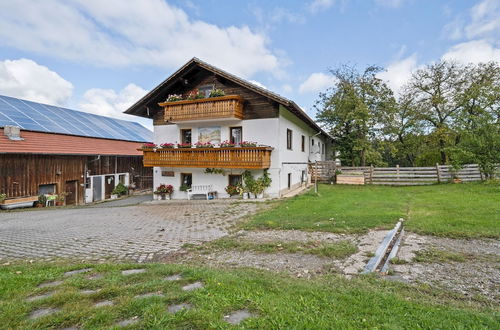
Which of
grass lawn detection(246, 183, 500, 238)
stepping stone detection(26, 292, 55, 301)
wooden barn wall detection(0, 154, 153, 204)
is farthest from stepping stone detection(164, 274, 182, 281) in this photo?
wooden barn wall detection(0, 154, 153, 204)

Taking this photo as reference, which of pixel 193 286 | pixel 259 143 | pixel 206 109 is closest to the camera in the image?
pixel 193 286

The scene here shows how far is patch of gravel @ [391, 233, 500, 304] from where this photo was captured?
143 inches

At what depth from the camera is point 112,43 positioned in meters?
14.8

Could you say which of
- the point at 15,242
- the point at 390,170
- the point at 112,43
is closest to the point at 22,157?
the point at 112,43

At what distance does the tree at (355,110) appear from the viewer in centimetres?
2288

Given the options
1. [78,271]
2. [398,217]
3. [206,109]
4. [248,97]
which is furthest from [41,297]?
[248,97]

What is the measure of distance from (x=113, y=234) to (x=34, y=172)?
12499 millimetres

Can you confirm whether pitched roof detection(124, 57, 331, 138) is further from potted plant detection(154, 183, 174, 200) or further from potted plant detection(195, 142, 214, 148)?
potted plant detection(154, 183, 174, 200)

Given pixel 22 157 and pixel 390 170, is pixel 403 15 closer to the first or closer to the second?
pixel 390 170

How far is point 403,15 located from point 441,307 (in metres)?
14.3

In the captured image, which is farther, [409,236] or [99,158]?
[99,158]

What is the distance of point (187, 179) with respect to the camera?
16453 millimetres

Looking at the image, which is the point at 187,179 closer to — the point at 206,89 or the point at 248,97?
the point at 206,89

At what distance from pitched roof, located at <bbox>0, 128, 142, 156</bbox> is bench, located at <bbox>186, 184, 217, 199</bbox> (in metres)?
8.93
